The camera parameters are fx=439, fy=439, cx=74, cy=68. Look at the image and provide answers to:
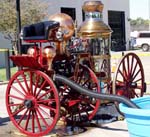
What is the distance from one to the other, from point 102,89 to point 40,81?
5.12ft

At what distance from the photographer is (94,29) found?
8.33m

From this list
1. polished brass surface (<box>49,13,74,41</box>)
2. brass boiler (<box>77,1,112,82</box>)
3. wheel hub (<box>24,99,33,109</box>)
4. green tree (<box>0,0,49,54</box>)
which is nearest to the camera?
wheel hub (<box>24,99,33,109</box>)

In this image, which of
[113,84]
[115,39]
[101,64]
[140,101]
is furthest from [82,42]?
[115,39]

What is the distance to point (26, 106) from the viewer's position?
22.7ft

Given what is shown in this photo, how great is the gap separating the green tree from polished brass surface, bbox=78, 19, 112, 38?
13930mm

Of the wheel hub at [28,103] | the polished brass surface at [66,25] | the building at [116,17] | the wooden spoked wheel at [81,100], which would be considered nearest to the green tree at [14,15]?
the building at [116,17]

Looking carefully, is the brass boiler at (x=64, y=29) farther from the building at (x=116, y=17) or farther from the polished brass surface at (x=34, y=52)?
the building at (x=116, y=17)

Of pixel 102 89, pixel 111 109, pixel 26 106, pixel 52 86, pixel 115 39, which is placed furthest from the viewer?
pixel 115 39

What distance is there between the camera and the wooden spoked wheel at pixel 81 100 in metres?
7.21

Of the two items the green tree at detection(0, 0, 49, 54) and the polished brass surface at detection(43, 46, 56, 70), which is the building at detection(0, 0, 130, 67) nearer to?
the green tree at detection(0, 0, 49, 54)

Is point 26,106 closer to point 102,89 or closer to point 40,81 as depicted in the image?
point 40,81

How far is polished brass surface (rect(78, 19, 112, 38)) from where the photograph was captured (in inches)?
328

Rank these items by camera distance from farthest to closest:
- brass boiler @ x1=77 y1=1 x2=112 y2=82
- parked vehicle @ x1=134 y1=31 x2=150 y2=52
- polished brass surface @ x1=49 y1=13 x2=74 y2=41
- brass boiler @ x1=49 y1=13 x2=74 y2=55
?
parked vehicle @ x1=134 y1=31 x2=150 y2=52
brass boiler @ x1=77 y1=1 x2=112 y2=82
polished brass surface @ x1=49 y1=13 x2=74 y2=41
brass boiler @ x1=49 y1=13 x2=74 y2=55

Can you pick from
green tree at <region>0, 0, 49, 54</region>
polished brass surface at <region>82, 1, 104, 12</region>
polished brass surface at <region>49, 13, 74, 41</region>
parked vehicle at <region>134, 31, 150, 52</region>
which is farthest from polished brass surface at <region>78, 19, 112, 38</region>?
parked vehicle at <region>134, 31, 150, 52</region>
